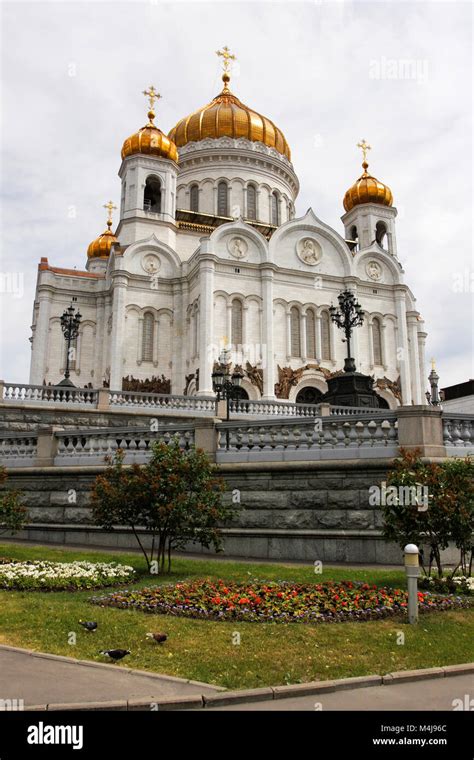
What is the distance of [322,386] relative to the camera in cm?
3966

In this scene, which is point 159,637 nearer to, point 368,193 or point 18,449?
point 18,449

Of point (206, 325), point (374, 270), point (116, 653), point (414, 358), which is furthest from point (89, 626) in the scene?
point (414, 358)

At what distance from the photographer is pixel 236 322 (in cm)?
3916

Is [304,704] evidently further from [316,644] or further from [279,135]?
[279,135]

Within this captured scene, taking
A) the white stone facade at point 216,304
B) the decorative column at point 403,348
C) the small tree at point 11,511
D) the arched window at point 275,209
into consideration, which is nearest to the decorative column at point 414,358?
the white stone facade at point 216,304

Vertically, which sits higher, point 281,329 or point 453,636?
point 281,329

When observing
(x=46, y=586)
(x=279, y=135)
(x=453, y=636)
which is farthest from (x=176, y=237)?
(x=453, y=636)

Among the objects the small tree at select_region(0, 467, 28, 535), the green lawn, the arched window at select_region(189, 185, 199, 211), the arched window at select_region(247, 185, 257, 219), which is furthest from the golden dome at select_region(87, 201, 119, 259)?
the green lawn

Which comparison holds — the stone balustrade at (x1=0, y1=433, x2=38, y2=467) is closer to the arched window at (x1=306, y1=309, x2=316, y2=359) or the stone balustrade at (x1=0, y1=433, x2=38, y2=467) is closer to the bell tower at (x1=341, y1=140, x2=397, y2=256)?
the arched window at (x1=306, y1=309, x2=316, y2=359)

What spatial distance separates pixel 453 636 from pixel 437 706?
224cm

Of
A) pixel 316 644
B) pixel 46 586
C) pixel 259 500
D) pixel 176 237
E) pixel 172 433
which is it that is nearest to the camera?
pixel 316 644

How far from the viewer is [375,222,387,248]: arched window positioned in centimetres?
5047

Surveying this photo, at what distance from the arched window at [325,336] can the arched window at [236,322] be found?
607cm
